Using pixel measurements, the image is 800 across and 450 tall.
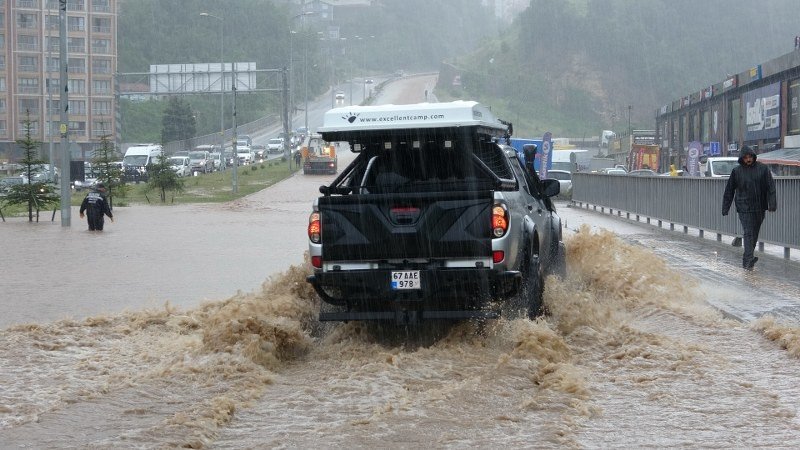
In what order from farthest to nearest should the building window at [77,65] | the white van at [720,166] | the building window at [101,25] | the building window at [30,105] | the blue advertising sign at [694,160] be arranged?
the building window at [77,65], the building window at [101,25], the building window at [30,105], the blue advertising sign at [694,160], the white van at [720,166]

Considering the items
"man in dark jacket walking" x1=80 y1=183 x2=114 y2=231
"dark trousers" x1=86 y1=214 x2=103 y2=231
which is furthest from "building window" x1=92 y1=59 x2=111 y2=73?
"dark trousers" x1=86 y1=214 x2=103 y2=231

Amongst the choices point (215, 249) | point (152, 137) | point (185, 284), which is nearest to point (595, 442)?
point (185, 284)

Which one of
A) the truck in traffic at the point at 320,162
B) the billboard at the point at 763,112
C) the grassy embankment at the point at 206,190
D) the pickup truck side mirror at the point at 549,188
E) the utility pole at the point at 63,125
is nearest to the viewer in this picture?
the pickup truck side mirror at the point at 549,188

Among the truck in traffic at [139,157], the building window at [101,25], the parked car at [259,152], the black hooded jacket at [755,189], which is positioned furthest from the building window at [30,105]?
the black hooded jacket at [755,189]

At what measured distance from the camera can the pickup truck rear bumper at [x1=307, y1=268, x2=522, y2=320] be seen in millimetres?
9141

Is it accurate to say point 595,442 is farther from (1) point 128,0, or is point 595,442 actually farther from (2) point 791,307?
(1) point 128,0

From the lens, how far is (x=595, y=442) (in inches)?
262

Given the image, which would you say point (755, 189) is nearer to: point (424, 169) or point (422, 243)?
point (424, 169)

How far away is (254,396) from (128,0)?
137 m

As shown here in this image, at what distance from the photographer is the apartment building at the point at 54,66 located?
85.7 metres

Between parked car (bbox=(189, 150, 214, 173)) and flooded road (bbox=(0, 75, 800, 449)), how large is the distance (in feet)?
214

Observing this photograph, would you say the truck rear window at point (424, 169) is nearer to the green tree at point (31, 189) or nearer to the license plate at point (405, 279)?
the license plate at point (405, 279)

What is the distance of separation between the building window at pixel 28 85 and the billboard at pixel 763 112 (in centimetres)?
5767

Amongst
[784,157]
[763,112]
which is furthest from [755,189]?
[763,112]
